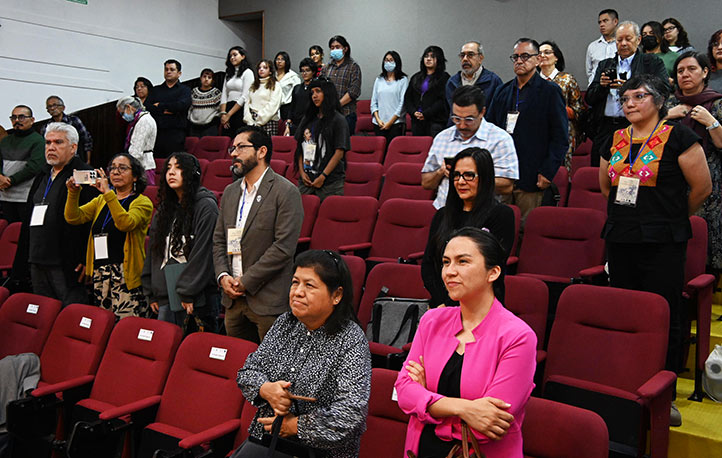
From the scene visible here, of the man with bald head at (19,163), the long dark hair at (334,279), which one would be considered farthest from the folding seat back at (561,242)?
the man with bald head at (19,163)

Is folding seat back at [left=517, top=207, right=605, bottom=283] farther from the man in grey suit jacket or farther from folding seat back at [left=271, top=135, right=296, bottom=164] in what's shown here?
folding seat back at [left=271, top=135, right=296, bottom=164]

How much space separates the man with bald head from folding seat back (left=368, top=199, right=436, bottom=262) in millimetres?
3080

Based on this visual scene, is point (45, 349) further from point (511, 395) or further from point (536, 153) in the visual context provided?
point (536, 153)

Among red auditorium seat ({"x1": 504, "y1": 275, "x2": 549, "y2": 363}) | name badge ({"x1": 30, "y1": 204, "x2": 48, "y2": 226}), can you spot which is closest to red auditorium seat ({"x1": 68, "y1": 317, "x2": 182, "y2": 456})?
name badge ({"x1": 30, "y1": 204, "x2": 48, "y2": 226})

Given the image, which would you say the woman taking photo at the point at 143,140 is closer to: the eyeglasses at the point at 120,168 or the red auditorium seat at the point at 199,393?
the eyeglasses at the point at 120,168

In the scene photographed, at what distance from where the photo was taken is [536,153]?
3410mm

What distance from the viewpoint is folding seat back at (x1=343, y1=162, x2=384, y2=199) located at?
4867mm

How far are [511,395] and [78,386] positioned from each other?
6.32ft

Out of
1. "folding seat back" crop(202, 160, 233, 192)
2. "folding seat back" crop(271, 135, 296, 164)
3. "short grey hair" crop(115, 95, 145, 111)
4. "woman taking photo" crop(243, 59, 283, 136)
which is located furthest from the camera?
"woman taking photo" crop(243, 59, 283, 136)

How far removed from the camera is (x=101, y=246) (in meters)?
3.22

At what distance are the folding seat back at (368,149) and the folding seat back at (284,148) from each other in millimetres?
506

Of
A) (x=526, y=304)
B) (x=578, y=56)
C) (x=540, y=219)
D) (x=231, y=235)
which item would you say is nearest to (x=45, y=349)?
(x=231, y=235)

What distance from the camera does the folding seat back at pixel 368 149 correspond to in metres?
5.59

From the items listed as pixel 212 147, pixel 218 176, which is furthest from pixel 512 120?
pixel 212 147
